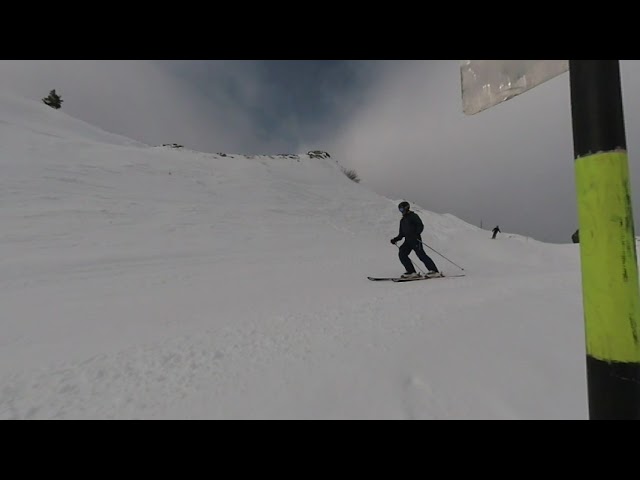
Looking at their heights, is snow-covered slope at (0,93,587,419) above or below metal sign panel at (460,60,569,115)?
below

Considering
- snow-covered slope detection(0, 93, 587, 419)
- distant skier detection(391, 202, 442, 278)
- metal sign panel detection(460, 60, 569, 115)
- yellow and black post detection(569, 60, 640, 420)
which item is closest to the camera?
yellow and black post detection(569, 60, 640, 420)

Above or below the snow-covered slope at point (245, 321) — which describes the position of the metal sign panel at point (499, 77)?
above

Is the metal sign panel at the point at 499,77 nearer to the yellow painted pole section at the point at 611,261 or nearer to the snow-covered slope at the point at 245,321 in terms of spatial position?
the yellow painted pole section at the point at 611,261

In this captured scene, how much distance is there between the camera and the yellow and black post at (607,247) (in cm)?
129

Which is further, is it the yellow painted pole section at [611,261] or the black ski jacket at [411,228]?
the black ski jacket at [411,228]

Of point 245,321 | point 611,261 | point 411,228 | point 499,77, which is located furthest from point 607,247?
point 411,228

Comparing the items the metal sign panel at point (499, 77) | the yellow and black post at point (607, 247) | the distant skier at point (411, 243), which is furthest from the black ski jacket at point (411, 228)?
the yellow and black post at point (607, 247)

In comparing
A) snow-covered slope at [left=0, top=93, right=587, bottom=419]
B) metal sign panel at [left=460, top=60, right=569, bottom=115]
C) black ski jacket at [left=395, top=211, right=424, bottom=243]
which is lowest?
snow-covered slope at [left=0, top=93, right=587, bottom=419]

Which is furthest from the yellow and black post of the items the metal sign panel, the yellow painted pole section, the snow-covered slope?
the snow-covered slope

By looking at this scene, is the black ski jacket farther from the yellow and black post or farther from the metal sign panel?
the yellow and black post

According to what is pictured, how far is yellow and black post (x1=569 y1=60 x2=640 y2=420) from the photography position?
4.22 feet

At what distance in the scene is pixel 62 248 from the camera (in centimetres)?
780
